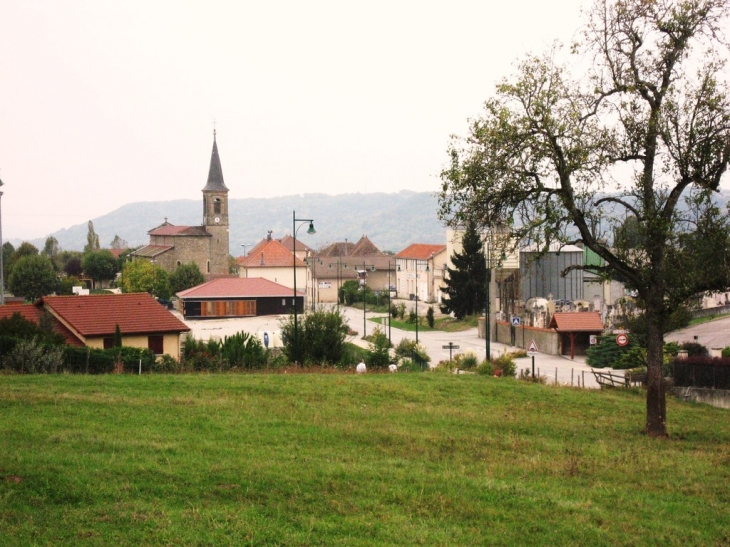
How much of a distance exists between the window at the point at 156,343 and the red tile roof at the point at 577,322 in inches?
954

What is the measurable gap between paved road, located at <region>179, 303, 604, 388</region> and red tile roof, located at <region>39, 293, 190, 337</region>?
571 cm

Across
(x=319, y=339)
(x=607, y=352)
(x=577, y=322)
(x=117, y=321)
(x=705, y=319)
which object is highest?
(x=705, y=319)

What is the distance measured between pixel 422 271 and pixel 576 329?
2207 inches

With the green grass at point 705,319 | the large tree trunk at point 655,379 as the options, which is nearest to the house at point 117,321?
the large tree trunk at point 655,379

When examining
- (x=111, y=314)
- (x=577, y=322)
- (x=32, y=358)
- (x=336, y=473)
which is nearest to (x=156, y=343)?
(x=111, y=314)

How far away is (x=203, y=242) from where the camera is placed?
120 meters

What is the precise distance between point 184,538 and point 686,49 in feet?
41.4

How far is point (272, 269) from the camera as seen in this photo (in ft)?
352

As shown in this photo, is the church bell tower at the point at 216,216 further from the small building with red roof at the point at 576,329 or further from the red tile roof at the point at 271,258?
the small building with red roof at the point at 576,329

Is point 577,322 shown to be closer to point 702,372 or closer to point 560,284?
point 560,284

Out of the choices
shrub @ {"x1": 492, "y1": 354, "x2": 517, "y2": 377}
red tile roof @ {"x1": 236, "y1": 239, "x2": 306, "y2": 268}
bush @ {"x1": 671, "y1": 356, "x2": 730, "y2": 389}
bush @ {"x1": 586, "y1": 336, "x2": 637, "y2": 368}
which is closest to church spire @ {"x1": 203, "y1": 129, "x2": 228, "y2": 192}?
red tile roof @ {"x1": 236, "y1": 239, "x2": 306, "y2": 268}

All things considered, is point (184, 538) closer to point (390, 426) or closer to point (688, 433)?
point (390, 426)

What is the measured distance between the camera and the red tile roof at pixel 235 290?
78.0m

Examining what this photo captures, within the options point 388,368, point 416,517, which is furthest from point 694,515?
point 388,368
